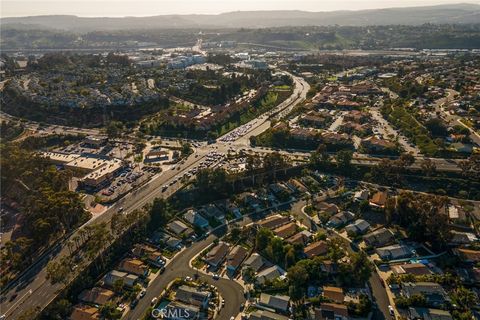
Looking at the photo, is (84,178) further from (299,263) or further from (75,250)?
(299,263)

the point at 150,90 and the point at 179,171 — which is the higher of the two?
the point at 150,90

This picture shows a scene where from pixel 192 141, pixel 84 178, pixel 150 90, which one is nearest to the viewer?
pixel 84 178

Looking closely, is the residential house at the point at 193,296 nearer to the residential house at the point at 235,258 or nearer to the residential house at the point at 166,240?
the residential house at the point at 235,258

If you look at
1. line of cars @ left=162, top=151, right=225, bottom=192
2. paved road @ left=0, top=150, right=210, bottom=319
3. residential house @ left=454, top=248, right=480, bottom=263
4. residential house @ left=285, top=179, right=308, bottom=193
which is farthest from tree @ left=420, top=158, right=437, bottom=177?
paved road @ left=0, top=150, right=210, bottom=319

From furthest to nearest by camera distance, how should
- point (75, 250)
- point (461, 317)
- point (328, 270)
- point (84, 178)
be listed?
point (84, 178) → point (75, 250) → point (328, 270) → point (461, 317)

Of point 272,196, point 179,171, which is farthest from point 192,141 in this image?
point 272,196

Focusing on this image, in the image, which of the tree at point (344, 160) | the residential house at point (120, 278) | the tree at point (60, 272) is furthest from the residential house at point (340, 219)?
the tree at point (60, 272)
